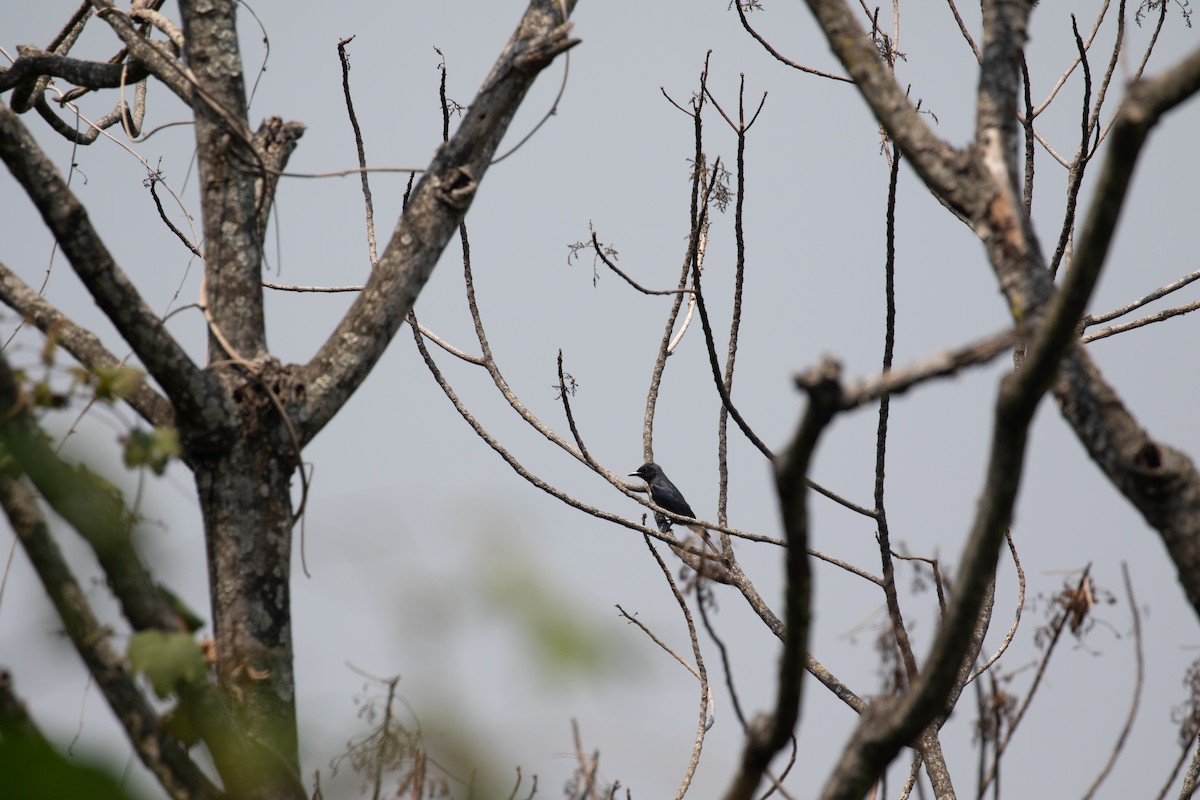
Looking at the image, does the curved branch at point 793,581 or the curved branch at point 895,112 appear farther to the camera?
the curved branch at point 895,112

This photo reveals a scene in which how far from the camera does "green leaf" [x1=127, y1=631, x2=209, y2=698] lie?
1506 mm

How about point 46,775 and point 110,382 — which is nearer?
point 46,775

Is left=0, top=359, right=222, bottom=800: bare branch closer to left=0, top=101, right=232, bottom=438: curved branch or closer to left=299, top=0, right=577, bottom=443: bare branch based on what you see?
left=0, top=101, right=232, bottom=438: curved branch

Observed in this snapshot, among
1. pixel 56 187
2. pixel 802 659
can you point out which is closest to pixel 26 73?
pixel 56 187

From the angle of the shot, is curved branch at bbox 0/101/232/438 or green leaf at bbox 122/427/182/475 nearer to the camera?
green leaf at bbox 122/427/182/475

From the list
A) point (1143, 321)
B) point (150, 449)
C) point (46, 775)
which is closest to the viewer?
point (46, 775)

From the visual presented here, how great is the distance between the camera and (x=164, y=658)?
59.7 inches

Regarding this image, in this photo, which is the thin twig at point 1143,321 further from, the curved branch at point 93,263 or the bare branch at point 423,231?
the curved branch at point 93,263

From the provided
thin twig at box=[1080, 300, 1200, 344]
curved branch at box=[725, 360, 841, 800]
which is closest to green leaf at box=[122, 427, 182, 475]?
curved branch at box=[725, 360, 841, 800]

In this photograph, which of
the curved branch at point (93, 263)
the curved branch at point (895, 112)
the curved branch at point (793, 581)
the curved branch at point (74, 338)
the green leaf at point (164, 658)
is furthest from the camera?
the curved branch at point (74, 338)

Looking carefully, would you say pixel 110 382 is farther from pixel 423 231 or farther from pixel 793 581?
pixel 793 581

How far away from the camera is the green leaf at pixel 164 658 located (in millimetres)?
1506

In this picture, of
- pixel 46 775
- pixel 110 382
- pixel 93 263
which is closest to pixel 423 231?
pixel 93 263

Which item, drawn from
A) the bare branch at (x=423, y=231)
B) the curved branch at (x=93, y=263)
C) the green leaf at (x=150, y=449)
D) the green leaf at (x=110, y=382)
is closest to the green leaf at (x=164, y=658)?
the green leaf at (x=150, y=449)
